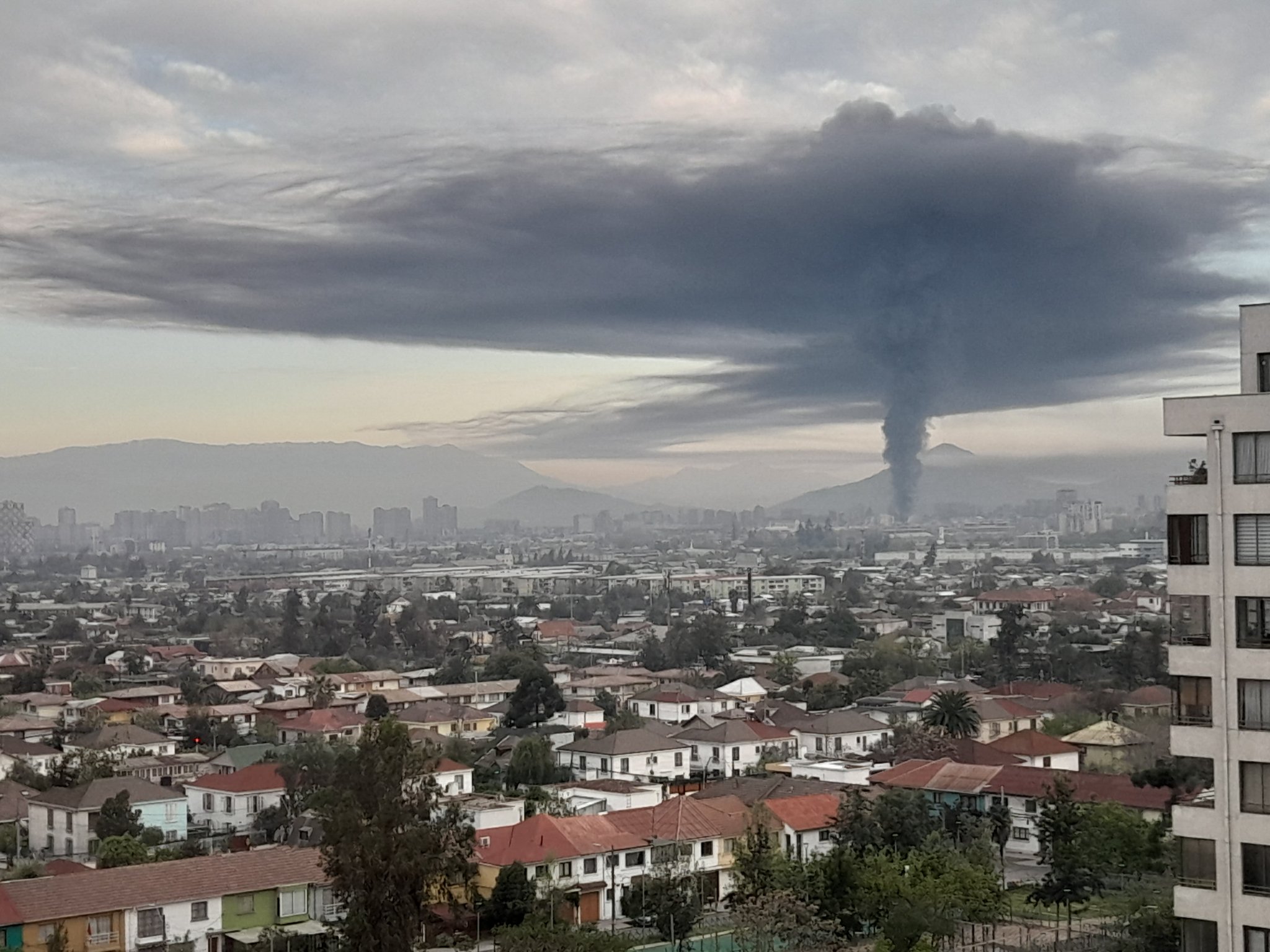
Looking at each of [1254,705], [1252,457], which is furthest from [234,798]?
[1252,457]

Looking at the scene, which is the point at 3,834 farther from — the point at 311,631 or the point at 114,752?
the point at 311,631

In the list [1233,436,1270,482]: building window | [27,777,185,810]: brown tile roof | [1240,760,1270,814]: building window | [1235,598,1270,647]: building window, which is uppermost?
[1233,436,1270,482]: building window

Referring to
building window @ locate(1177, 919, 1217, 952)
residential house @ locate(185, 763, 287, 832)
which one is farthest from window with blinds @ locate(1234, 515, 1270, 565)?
residential house @ locate(185, 763, 287, 832)

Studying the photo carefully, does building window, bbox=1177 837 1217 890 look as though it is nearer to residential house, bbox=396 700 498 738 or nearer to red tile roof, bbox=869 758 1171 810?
red tile roof, bbox=869 758 1171 810

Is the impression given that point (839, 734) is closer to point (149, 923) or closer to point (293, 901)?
point (293, 901)

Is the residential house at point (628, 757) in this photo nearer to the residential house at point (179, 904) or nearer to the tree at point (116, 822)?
the tree at point (116, 822)

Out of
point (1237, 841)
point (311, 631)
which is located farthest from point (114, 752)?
point (311, 631)
